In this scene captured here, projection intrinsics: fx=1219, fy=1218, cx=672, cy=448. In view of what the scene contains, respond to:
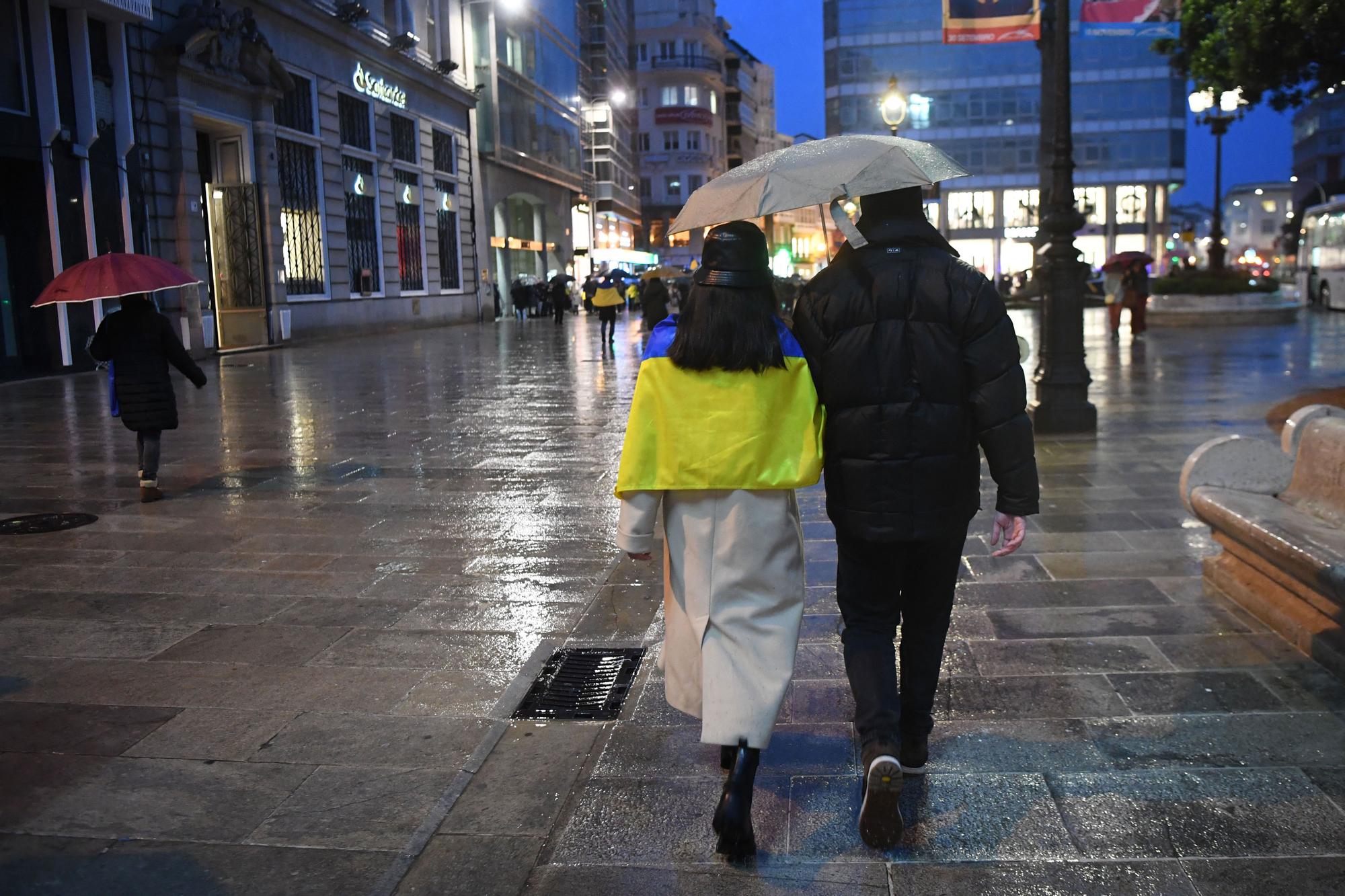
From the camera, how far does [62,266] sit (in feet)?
65.6

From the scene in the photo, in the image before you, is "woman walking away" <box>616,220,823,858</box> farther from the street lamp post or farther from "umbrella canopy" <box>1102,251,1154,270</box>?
"umbrella canopy" <box>1102,251,1154,270</box>

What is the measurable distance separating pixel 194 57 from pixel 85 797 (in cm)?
2297

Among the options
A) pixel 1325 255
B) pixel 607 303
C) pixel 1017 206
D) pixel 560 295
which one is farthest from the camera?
pixel 1017 206

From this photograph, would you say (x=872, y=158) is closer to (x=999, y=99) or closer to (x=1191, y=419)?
(x=1191, y=419)

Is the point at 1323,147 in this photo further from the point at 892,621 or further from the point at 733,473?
the point at 733,473

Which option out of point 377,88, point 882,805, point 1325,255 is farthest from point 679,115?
point 882,805

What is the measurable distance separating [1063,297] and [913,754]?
25.9 feet

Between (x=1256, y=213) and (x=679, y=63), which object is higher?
(x=679, y=63)

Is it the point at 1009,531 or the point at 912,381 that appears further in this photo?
the point at 1009,531

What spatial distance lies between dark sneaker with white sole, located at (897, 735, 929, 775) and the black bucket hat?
4.74 feet

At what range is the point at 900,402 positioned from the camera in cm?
324

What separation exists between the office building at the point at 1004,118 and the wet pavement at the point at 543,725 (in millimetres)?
69450

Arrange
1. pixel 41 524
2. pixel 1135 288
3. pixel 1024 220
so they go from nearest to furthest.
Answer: pixel 41 524 → pixel 1135 288 → pixel 1024 220

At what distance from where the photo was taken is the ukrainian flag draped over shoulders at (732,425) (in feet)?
10.7
